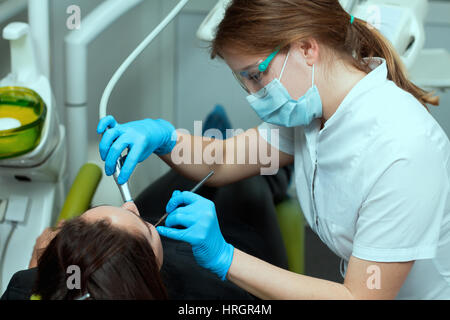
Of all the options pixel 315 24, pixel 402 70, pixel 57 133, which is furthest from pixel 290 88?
pixel 57 133

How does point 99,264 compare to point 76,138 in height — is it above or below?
above

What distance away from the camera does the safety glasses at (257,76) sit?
1014 mm

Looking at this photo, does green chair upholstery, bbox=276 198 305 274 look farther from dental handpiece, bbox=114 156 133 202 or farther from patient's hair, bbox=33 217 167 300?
patient's hair, bbox=33 217 167 300

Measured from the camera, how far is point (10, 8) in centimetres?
139

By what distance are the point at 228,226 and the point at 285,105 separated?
58cm

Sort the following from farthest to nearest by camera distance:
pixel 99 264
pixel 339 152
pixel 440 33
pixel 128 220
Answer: pixel 440 33, pixel 339 152, pixel 128 220, pixel 99 264

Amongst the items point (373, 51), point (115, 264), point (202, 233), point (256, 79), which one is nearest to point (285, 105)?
point (256, 79)

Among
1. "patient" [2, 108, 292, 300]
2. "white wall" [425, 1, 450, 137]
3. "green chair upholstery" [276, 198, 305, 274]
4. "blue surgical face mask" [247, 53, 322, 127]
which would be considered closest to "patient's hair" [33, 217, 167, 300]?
"patient" [2, 108, 292, 300]

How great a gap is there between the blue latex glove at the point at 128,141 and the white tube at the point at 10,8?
481mm

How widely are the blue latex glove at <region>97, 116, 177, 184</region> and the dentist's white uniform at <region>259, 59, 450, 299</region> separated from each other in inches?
13.9

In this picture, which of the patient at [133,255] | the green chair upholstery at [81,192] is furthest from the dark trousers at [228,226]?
the green chair upholstery at [81,192]

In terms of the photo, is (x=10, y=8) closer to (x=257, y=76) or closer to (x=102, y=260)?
(x=257, y=76)

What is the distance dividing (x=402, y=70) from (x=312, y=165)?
288 millimetres
